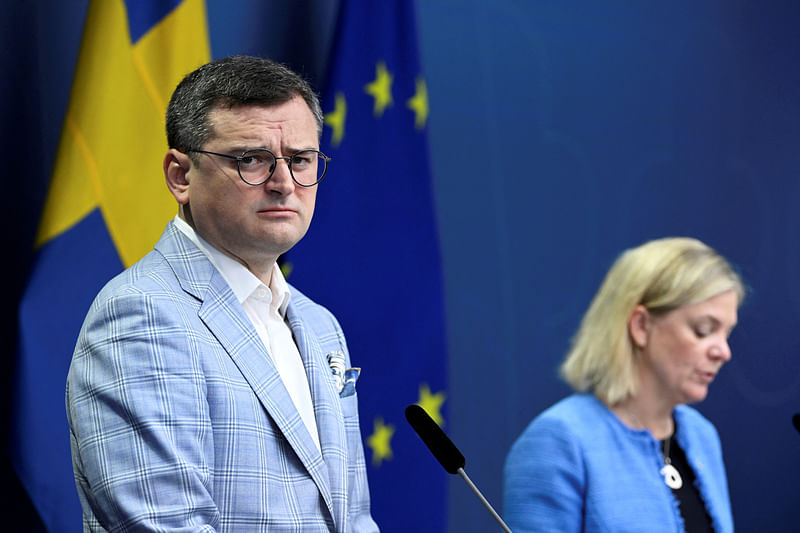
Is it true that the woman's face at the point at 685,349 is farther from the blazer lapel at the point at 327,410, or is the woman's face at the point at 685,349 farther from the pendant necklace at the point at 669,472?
the blazer lapel at the point at 327,410

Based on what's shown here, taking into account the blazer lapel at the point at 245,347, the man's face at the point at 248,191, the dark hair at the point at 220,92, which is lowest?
the blazer lapel at the point at 245,347

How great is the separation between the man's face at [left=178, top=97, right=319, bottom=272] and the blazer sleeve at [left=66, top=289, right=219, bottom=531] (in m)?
0.16

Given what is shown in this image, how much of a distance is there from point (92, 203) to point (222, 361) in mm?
1104

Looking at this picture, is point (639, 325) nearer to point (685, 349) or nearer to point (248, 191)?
point (685, 349)

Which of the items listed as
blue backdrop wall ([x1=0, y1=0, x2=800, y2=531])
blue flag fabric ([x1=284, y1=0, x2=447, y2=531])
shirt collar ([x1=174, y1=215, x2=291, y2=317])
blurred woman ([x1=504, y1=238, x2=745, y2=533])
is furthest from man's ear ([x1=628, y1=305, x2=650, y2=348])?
shirt collar ([x1=174, y1=215, x2=291, y2=317])

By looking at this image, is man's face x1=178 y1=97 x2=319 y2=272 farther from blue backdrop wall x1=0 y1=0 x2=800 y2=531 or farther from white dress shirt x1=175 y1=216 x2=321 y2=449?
blue backdrop wall x1=0 y1=0 x2=800 y2=531

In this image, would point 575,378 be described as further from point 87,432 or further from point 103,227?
point 87,432

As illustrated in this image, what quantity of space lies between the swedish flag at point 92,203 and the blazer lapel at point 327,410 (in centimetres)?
87

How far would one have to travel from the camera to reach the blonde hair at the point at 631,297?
97.9 inches

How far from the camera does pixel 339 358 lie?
66.2 inches

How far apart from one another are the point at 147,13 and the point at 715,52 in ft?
7.90

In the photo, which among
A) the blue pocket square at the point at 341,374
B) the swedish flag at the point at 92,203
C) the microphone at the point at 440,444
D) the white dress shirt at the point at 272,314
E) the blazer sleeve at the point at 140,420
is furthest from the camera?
the swedish flag at the point at 92,203

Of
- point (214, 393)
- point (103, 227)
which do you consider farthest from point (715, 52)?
point (214, 393)

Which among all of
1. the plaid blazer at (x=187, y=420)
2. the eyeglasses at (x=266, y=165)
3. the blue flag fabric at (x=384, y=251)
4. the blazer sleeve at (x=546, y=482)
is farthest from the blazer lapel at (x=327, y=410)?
the blue flag fabric at (x=384, y=251)
